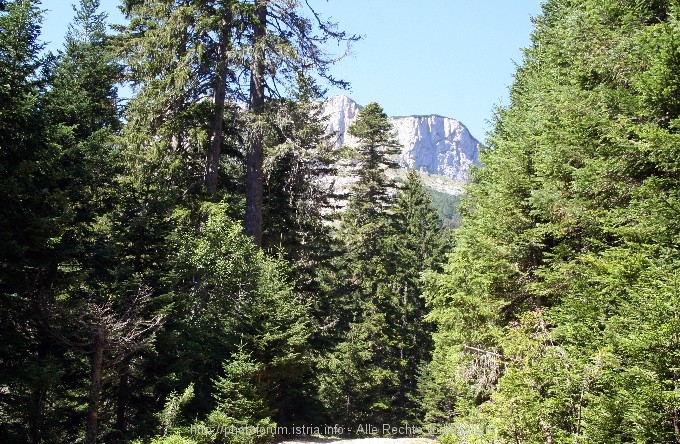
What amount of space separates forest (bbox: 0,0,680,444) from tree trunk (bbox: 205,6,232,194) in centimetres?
9

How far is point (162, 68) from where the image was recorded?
16.7 meters

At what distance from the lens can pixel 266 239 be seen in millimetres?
21000

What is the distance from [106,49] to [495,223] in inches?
563

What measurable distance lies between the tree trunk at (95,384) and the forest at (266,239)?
0.04 metres

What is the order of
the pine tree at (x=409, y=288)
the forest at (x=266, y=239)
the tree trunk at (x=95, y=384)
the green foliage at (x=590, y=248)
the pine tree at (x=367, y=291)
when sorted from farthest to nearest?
1. the pine tree at (x=409, y=288)
2. the pine tree at (x=367, y=291)
3. the tree trunk at (x=95, y=384)
4. the forest at (x=266, y=239)
5. the green foliage at (x=590, y=248)

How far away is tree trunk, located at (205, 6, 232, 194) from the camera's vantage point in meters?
16.8

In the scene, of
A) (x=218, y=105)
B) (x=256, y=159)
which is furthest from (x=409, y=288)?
(x=218, y=105)

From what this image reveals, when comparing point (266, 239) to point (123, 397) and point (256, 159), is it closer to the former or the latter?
point (256, 159)

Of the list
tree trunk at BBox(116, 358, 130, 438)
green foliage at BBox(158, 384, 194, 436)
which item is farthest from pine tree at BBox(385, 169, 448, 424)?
green foliage at BBox(158, 384, 194, 436)

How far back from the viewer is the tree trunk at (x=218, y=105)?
16844 millimetres

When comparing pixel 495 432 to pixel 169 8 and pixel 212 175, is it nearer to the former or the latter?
pixel 212 175

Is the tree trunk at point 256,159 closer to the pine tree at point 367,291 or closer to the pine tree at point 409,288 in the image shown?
the pine tree at point 367,291

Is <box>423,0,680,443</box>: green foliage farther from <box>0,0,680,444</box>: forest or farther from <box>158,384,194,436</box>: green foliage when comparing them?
<box>158,384,194,436</box>: green foliage

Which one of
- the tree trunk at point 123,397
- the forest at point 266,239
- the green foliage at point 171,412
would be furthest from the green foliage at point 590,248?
the tree trunk at point 123,397
